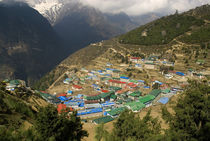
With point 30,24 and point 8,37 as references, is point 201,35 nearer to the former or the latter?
point 8,37

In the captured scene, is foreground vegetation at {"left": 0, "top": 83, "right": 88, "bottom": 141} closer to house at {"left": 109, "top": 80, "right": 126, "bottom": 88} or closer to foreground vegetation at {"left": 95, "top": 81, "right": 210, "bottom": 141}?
foreground vegetation at {"left": 95, "top": 81, "right": 210, "bottom": 141}

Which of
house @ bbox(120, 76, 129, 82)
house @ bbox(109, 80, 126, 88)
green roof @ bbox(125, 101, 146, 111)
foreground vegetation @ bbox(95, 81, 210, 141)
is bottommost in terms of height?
green roof @ bbox(125, 101, 146, 111)

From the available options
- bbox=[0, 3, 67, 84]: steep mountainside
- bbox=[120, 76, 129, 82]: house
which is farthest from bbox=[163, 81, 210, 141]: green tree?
bbox=[0, 3, 67, 84]: steep mountainside

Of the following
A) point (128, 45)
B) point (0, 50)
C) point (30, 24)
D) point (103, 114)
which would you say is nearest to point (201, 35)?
point (128, 45)

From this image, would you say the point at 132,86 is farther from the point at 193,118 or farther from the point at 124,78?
the point at 193,118

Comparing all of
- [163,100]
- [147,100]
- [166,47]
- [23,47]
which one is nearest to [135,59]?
[166,47]

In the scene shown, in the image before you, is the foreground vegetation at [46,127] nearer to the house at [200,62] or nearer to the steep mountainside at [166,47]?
the steep mountainside at [166,47]

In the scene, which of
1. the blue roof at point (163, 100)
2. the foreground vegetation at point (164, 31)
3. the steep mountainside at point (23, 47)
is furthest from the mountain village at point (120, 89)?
the steep mountainside at point (23, 47)
